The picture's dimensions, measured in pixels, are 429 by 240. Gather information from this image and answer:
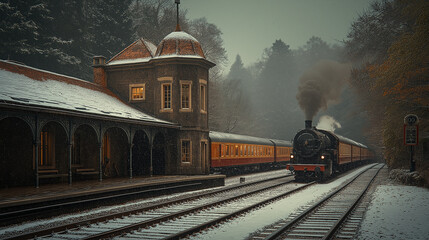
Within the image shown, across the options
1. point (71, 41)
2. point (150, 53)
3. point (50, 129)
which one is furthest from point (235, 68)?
point (50, 129)

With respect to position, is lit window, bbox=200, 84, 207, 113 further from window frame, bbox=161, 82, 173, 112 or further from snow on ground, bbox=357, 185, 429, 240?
snow on ground, bbox=357, 185, 429, 240

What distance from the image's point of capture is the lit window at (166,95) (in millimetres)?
24328

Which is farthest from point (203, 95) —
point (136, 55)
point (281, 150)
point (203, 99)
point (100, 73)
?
point (281, 150)

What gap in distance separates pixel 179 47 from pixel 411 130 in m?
12.9

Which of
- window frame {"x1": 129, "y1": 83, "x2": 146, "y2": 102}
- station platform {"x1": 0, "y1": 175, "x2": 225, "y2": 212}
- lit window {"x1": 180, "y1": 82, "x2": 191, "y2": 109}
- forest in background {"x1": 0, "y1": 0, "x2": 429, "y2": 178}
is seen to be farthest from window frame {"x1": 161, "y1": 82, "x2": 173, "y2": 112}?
forest in background {"x1": 0, "y1": 0, "x2": 429, "y2": 178}

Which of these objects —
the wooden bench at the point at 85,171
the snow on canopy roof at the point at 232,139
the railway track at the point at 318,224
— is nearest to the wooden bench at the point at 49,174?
the wooden bench at the point at 85,171

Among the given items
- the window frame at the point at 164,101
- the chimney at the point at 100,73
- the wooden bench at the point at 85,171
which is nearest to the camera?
the wooden bench at the point at 85,171

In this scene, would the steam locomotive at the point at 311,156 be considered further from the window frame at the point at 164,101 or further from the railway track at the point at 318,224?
the railway track at the point at 318,224

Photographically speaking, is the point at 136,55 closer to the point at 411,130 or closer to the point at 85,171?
the point at 85,171

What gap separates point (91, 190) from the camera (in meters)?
13.5

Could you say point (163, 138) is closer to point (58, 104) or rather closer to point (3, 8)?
point (58, 104)

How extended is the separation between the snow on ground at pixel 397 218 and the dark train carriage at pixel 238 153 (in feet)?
42.6

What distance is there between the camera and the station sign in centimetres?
2092

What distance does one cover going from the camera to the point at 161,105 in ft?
79.7
